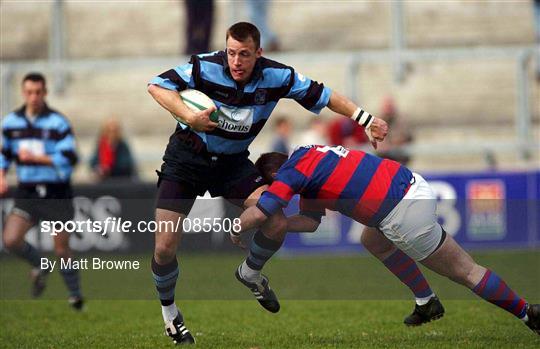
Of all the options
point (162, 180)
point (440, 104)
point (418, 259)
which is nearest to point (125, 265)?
point (162, 180)

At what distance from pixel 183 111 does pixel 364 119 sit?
1411 millimetres

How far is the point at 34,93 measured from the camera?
11.5 metres

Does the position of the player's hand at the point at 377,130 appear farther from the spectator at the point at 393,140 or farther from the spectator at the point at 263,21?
the spectator at the point at 263,21

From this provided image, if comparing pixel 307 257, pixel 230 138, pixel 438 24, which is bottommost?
pixel 307 257

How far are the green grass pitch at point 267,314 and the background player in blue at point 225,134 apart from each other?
497mm

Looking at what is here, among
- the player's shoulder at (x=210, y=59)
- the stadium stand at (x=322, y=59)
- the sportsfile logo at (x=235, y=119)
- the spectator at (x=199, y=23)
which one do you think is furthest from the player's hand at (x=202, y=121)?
the spectator at (x=199, y=23)

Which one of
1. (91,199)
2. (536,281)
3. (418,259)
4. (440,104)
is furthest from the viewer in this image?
(440,104)

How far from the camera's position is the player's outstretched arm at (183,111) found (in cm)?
776

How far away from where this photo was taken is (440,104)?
768 inches

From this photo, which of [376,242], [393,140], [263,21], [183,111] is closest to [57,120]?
[183,111]

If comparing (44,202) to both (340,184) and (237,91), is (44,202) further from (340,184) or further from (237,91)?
(340,184)

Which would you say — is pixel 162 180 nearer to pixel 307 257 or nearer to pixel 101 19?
pixel 307 257

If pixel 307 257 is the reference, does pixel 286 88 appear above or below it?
above

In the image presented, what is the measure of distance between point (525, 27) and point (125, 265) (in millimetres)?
12414
